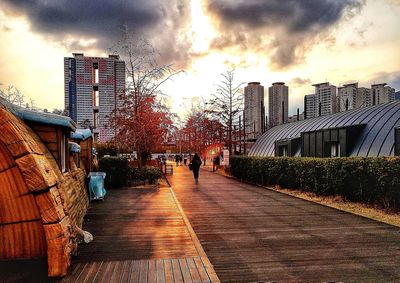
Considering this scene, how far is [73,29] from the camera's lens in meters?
11.2

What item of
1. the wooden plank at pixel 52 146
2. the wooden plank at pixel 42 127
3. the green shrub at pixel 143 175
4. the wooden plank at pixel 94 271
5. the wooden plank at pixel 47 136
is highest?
the wooden plank at pixel 42 127

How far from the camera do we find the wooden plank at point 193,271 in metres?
4.38

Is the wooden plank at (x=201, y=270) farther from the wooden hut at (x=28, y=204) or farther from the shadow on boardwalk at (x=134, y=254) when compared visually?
the wooden hut at (x=28, y=204)

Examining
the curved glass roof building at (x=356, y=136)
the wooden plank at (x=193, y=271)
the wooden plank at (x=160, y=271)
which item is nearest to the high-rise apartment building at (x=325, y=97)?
the curved glass roof building at (x=356, y=136)

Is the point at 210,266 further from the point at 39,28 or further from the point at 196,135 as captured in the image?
the point at 196,135

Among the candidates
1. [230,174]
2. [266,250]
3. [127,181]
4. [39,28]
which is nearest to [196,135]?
[230,174]

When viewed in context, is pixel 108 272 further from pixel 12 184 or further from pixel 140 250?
pixel 12 184

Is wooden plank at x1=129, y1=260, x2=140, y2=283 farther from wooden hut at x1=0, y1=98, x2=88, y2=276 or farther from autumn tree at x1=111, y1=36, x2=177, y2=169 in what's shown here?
autumn tree at x1=111, y1=36, x2=177, y2=169

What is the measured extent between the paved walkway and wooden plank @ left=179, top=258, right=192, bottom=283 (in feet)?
1.70

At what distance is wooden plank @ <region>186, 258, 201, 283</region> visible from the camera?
438 cm

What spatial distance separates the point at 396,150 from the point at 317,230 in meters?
8.31

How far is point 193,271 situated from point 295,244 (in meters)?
2.62

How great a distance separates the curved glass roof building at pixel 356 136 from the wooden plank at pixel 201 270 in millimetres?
11680

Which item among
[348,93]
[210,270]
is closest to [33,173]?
[210,270]
